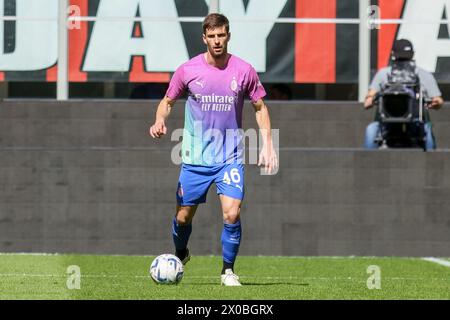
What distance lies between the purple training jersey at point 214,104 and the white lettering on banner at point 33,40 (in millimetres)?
6527

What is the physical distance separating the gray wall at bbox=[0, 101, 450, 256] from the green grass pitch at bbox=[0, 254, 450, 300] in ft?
1.23

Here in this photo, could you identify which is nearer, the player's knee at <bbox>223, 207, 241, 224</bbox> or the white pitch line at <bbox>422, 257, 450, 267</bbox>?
the player's knee at <bbox>223, 207, 241, 224</bbox>

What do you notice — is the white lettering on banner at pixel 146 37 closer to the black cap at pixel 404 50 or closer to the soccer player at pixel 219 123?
the black cap at pixel 404 50

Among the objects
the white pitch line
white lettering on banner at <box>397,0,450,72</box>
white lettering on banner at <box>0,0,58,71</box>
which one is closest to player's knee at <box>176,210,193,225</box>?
the white pitch line

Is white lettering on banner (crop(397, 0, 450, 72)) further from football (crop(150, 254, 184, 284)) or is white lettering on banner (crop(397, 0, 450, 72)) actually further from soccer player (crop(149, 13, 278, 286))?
football (crop(150, 254, 184, 284))

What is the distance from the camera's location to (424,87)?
757 inches

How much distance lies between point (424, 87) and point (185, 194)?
579 centimetres

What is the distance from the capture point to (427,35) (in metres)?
20.4

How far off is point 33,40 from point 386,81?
14.5 ft

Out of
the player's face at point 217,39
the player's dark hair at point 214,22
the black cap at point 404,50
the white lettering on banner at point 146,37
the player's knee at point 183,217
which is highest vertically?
the white lettering on banner at point 146,37

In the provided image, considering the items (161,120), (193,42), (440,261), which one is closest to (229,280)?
(161,120)

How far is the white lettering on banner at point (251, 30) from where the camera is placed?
2028 centimetres

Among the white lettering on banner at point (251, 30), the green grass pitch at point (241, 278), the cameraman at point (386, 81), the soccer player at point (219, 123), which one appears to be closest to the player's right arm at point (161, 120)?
the soccer player at point (219, 123)

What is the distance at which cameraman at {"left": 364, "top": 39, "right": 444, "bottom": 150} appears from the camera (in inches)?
747
